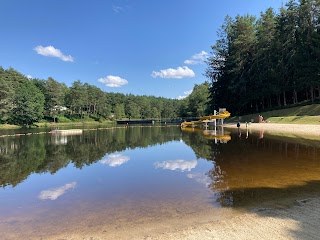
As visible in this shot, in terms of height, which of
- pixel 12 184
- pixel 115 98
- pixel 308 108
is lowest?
pixel 12 184

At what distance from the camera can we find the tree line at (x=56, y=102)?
8219 cm

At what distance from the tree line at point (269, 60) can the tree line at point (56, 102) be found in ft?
120

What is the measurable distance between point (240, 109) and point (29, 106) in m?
64.3

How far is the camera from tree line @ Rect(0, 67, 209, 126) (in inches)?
3236

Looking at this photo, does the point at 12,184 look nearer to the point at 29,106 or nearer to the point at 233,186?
the point at 233,186

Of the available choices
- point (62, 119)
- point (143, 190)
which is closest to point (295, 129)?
point (143, 190)

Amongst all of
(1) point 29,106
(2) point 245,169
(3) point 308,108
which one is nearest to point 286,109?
(3) point 308,108

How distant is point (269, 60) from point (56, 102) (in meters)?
80.5

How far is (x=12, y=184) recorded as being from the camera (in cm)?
1383

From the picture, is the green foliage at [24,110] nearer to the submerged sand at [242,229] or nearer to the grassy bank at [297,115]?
the grassy bank at [297,115]

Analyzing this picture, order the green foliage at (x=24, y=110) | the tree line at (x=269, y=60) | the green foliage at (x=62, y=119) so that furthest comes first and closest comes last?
1. the green foliage at (x=62, y=119)
2. the green foliage at (x=24, y=110)
3. the tree line at (x=269, y=60)

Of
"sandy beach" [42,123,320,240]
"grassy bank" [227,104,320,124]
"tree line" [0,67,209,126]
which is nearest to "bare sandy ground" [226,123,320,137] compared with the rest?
"grassy bank" [227,104,320,124]

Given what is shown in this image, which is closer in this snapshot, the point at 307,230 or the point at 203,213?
the point at 307,230

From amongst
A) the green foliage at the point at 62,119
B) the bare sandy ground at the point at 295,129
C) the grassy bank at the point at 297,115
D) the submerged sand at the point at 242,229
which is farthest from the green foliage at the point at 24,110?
the submerged sand at the point at 242,229
